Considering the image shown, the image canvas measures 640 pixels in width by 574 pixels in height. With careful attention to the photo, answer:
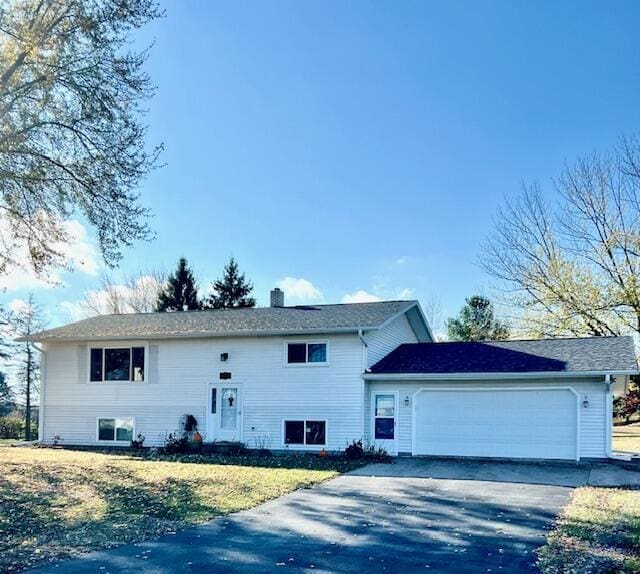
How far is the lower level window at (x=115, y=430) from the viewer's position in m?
19.5

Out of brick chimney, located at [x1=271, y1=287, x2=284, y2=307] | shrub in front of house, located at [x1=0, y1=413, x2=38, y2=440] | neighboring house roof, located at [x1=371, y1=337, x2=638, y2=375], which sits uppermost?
brick chimney, located at [x1=271, y1=287, x2=284, y2=307]

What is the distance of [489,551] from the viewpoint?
22.5ft

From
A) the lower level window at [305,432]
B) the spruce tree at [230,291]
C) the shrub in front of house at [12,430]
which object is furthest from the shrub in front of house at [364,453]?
the spruce tree at [230,291]

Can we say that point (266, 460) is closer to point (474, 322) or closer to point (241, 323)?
point (241, 323)

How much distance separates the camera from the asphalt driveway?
631cm

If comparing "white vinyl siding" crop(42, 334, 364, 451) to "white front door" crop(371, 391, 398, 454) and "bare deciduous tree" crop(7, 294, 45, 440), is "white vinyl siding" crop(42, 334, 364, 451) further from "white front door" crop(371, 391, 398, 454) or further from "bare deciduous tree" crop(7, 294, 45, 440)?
"bare deciduous tree" crop(7, 294, 45, 440)

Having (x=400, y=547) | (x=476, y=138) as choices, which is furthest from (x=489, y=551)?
(x=476, y=138)

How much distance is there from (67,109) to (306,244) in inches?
563

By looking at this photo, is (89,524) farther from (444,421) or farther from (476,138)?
(476,138)

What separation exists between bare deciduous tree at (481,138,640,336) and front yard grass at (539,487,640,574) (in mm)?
16254

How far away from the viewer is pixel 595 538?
7.22 m

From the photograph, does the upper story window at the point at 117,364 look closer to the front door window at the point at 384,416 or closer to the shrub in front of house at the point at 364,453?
the shrub in front of house at the point at 364,453

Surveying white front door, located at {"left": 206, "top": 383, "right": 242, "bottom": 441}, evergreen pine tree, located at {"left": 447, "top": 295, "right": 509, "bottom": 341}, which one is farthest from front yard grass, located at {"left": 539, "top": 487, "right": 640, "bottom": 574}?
evergreen pine tree, located at {"left": 447, "top": 295, "right": 509, "bottom": 341}

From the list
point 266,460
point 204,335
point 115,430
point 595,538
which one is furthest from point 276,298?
point 595,538
